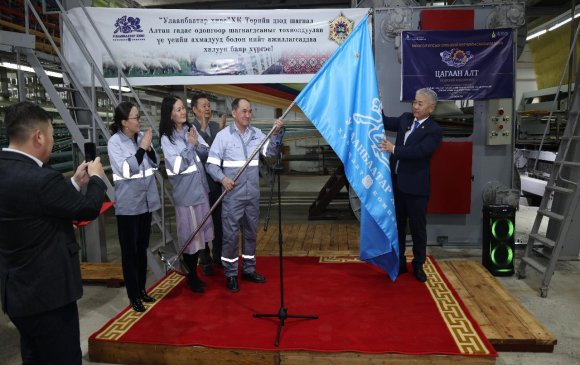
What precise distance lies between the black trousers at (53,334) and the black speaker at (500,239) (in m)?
3.80

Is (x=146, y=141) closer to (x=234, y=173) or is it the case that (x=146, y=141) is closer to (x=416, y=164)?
(x=234, y=173)

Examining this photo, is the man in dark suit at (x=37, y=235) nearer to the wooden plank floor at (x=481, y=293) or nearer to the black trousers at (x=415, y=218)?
the wooden plank floor at (x=481, y=293)

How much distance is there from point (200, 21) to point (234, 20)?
1.33 feet

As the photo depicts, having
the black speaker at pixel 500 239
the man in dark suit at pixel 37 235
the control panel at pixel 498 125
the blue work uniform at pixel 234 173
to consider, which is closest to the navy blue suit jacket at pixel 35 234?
the man in dark suit at pixel 37 235

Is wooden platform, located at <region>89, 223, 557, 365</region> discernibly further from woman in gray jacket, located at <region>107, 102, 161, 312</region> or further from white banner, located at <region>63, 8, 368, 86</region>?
white banner, located at <region>63, 8, 368, 86</region>

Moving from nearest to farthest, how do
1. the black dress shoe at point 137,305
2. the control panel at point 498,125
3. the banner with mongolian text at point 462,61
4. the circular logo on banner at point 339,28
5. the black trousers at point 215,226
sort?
the black dress shoe at point 137,305 < the black trousers at point 215,226 < the banner with mongolian text at point 462,61 < the control panel at point 498,125 < the circular logo on banner at point 339,28

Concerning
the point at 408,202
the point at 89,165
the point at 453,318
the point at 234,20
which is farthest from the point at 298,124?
the point at 89,165

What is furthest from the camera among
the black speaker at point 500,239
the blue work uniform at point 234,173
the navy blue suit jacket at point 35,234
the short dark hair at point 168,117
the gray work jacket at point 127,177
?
the black speaker at point 500,239

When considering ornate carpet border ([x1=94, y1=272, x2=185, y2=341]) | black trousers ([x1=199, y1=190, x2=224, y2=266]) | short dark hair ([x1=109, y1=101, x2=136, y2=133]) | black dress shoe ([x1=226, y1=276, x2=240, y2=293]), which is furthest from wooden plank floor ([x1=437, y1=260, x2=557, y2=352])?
short dark hair ([x1=109, y1=101, x2=136, y2=133])

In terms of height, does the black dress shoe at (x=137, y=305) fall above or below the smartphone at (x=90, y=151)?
below

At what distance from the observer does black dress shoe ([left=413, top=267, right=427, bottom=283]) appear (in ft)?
12.5

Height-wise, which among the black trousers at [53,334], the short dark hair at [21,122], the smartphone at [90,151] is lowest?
the black trousers at [53,334]

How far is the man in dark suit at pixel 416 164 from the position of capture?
3.65 meters

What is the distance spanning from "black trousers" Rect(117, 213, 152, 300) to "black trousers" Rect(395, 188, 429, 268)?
2.12 m
